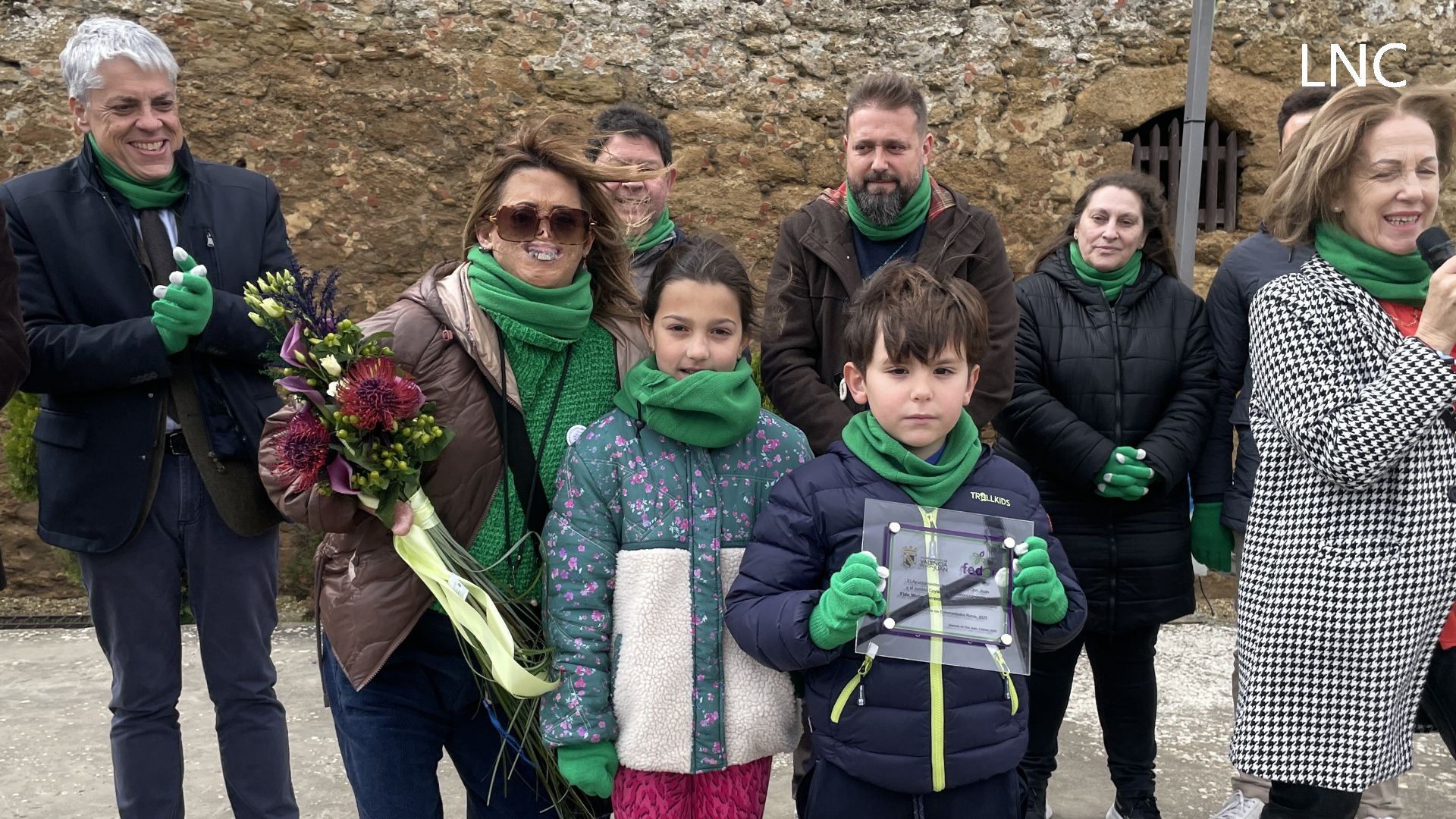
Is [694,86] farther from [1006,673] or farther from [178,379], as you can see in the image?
[1006,673]

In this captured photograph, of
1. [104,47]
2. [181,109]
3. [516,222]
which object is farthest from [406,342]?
[181,109]

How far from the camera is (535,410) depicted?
245cm

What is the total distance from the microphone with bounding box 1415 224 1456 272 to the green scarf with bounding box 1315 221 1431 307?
26 millimetres

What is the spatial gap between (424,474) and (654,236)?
1416 mm

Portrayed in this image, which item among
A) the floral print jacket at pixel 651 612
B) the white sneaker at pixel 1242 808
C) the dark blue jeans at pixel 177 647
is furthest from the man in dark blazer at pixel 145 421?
the white sneaker at pixel 1242 808

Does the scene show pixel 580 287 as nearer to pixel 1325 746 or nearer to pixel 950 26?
pixel 1325 746

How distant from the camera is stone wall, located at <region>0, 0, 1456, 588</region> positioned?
19.0 ft

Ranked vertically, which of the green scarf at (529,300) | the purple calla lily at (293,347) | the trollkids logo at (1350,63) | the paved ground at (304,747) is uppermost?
the trollkids logo at (1350,63)

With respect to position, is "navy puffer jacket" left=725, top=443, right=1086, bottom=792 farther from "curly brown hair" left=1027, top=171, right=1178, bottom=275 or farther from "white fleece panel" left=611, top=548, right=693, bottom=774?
"curly brown hair" left=1027, top=171, right=1178, bottom=275

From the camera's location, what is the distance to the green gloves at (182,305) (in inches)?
108

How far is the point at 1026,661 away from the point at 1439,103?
4.98 feet

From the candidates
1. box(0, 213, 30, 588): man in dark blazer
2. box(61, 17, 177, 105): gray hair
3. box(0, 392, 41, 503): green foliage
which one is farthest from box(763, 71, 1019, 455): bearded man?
box(0, 392, 41, 503): green foliage

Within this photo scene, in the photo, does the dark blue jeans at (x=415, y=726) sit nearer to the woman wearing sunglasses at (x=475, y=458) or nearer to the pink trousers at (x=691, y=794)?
the woman wearing sunglasses at (x=475, y=458)

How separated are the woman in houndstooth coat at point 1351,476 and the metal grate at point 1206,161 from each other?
3760mm
